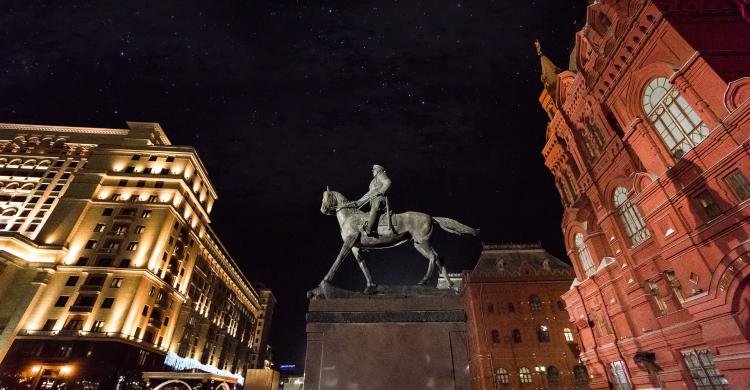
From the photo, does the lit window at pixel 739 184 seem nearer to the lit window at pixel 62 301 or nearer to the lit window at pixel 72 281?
the lit window at pixel 62 301

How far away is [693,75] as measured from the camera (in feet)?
53.3

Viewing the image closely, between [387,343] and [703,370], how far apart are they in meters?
18.0

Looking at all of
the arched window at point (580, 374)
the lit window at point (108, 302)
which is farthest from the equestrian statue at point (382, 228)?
the lit window at point (108, 302)

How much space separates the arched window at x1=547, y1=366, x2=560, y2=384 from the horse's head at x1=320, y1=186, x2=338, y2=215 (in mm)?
37643

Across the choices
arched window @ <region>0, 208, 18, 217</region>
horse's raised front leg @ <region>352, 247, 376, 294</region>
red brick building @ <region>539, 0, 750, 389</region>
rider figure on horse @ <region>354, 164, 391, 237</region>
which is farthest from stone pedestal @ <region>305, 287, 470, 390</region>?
arched window @ <region>0, 208, 18, 217</region>

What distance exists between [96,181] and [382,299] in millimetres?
62939

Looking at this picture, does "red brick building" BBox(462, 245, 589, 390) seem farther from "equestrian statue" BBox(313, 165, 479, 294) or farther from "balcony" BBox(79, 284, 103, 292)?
"balcony" BBox(79, 284, 103, 292)

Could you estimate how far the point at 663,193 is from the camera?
17.6 metres

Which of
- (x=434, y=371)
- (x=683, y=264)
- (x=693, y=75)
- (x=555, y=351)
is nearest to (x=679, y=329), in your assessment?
(x=683, y=264)

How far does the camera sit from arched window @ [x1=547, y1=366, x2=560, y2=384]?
118 feet

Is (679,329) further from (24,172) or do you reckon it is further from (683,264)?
(24,172)

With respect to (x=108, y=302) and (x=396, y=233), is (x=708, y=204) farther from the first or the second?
(x=108, y=302)

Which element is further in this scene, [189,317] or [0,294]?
[189,317]

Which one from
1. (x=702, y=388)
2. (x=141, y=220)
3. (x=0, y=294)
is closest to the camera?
(x=702, y=388)
